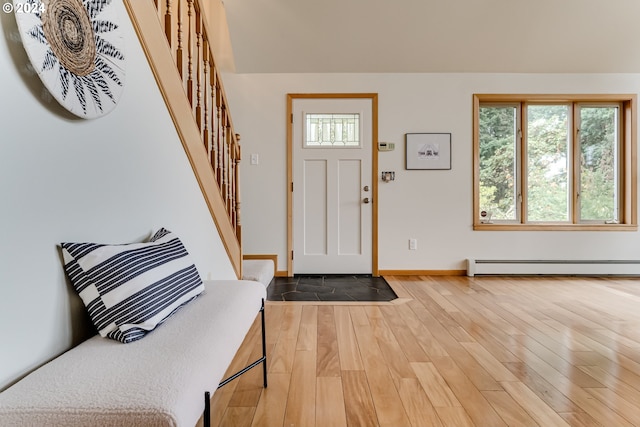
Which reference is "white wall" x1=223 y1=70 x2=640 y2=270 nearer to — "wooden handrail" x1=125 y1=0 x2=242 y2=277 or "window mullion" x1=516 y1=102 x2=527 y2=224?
"window mullion" x1=516 y1=102 x2=527 y2=224

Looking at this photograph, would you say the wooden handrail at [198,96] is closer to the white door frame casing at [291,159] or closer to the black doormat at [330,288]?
the black doormat at [330,288]

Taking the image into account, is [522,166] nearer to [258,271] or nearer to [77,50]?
[258,271]

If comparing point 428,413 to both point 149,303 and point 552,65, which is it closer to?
point 149,303

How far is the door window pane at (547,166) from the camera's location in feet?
12.4

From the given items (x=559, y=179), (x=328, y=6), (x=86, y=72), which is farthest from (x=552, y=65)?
(x=86, y=72)

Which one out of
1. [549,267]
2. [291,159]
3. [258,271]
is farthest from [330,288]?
[549,267]

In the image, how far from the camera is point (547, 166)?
378 cm

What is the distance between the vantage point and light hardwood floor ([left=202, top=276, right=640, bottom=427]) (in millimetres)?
1261

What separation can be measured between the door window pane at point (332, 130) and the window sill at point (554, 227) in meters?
1.73

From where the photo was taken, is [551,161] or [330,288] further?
[551,161]

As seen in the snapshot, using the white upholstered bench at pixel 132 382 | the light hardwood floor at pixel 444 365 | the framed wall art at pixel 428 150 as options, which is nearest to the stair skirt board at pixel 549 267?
the light hardwood floor at pixel 444 365

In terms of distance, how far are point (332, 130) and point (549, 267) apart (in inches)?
114

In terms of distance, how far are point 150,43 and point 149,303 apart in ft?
3.70

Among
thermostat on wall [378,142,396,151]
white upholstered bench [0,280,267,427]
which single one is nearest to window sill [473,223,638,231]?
thermostat on wall [378,142,396,151]
